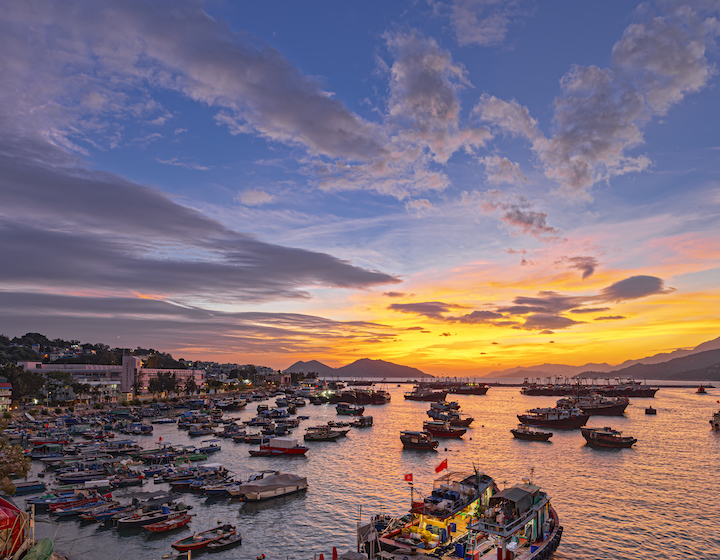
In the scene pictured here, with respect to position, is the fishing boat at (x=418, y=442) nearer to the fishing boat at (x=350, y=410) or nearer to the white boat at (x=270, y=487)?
the white boat at (x=270, y=487)

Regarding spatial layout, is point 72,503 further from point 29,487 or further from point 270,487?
point 270,487

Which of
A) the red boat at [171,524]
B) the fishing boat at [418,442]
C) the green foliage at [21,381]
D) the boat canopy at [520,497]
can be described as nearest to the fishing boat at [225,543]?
the red boat at [171,524]

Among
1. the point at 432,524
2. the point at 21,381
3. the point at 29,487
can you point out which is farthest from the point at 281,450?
the point at 21,381

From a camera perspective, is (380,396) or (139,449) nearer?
(139,449)

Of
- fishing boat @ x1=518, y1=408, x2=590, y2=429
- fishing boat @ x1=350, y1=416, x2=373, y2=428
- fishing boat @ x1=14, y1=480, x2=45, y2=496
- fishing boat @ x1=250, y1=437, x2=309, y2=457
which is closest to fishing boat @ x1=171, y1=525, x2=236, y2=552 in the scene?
fishing boat @ x1=14, y1=480, x2=45, y2=496

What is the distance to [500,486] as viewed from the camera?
51500 mm

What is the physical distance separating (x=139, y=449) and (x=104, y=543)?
139ft

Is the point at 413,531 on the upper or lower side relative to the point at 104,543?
upper

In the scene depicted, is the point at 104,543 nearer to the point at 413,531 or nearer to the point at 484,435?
the point at 413,531

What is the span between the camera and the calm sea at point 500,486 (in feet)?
115

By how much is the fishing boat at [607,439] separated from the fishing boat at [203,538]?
248ft

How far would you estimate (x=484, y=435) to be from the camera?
317 feet

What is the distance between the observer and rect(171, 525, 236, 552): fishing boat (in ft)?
109

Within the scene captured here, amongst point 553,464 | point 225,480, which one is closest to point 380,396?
point 553,464
